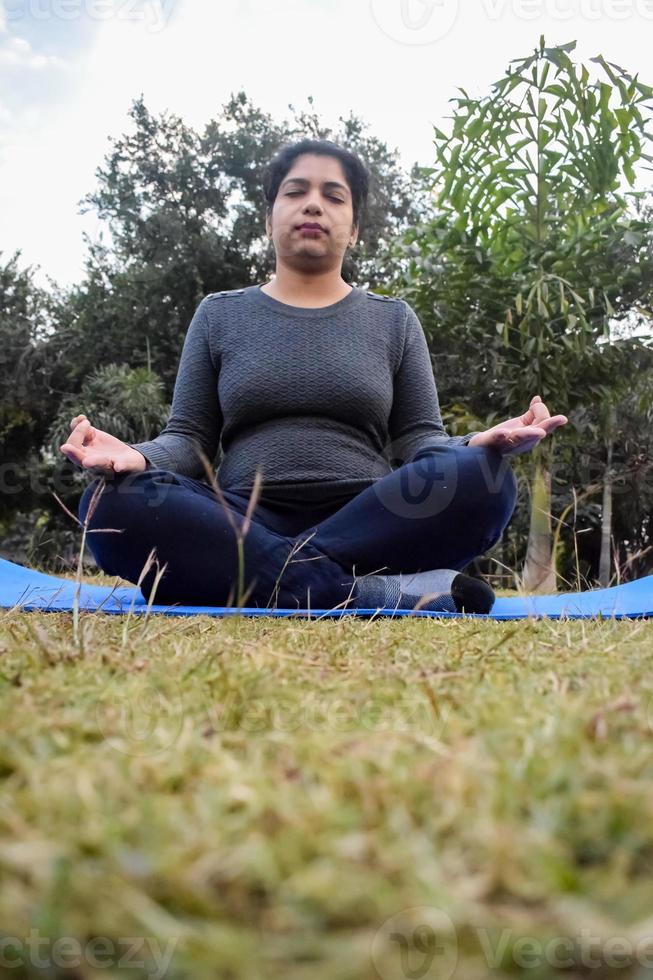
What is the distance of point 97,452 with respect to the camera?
1.74 meters

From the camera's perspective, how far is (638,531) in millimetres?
9672

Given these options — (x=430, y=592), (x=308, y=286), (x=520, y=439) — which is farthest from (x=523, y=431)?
(x=308, y=286)

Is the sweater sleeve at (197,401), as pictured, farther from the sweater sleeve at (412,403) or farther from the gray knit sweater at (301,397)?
the sweater sleeve at (412,403)

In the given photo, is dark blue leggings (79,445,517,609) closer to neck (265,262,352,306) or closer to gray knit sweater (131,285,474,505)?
gray knit sweater (131,285,474,505)

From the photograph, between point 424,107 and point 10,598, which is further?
point 424,107

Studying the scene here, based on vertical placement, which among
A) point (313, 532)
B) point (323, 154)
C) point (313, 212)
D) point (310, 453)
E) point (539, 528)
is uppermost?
point (323, 154)

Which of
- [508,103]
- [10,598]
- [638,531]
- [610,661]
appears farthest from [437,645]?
[638,531]

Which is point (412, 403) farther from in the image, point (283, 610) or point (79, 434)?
point (79, 434)

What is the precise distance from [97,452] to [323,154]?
1377 millimetres

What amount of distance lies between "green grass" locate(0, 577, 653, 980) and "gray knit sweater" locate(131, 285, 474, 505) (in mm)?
1563

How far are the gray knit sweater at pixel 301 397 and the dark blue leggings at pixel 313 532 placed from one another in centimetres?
20

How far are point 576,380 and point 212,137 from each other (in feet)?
22.2

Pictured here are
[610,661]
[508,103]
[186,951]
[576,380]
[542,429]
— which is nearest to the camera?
[186,951]

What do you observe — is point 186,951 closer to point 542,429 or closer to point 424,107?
point 542,429
